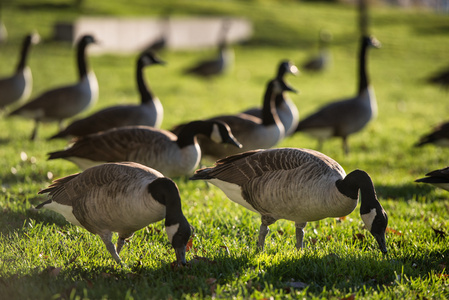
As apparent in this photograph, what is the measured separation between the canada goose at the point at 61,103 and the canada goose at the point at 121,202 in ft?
21.3

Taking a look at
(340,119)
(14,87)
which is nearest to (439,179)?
(340,119)

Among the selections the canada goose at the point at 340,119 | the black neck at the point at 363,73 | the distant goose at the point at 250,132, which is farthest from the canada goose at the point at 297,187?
the black neck at the point at 363,73

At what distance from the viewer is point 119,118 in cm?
937

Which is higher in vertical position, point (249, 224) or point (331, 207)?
point (331, 207)

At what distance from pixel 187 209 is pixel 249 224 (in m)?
0.91

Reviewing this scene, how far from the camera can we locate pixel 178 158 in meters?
7.24

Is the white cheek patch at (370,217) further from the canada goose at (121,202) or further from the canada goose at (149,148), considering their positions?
the canada goose at (149,148)

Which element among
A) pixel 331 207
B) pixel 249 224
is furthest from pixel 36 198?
pixel 331 207

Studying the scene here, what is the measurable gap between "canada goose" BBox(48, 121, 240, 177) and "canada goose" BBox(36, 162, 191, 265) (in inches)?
69.2

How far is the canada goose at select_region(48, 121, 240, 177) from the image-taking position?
7250 millimetres

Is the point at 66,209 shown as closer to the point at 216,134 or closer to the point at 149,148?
the point at 149,148

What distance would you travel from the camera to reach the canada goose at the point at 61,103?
11609mm

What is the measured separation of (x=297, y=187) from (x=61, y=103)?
25.6 feet

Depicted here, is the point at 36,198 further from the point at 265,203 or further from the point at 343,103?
the point at 343,103
